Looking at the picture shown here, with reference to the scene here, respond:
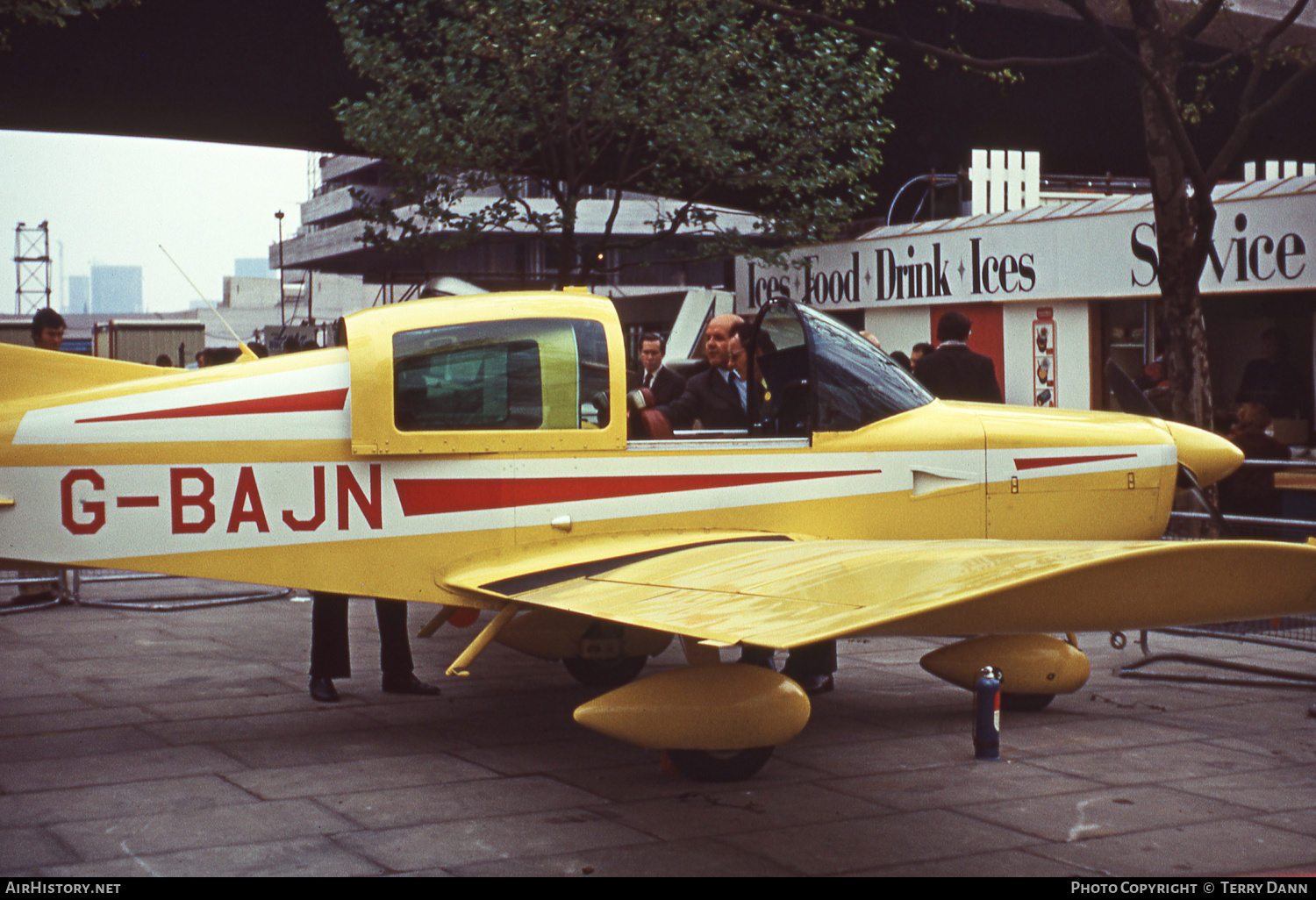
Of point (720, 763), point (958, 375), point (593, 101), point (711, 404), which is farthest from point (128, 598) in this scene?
point (593, 101)

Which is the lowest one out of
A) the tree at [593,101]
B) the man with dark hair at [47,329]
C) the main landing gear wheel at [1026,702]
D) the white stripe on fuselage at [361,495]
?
the main landing gear wheel at [1026,702]

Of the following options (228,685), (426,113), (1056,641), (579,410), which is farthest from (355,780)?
(426,113)

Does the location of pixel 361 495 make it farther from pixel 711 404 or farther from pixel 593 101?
pixel 593 101

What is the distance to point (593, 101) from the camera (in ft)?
64.1

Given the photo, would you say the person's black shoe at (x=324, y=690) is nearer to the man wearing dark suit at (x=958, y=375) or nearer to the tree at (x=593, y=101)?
the man wearing dark suit at (x=958, y=375)

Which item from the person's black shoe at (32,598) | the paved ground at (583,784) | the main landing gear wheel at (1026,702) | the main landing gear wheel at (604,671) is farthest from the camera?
the person's black shoe at (32,598)

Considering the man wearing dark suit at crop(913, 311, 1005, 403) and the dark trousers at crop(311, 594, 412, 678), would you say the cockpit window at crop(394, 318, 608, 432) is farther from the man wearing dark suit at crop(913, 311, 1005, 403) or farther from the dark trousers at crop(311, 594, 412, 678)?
the man wearing dark suit at crop(913, 311, 1005, 403)

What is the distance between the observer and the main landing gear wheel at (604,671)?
24.1 feet

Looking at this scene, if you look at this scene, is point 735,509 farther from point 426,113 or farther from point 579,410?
point 426,113

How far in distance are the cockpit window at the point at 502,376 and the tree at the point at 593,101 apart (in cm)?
1347

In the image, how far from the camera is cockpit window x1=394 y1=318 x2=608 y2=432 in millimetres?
5695

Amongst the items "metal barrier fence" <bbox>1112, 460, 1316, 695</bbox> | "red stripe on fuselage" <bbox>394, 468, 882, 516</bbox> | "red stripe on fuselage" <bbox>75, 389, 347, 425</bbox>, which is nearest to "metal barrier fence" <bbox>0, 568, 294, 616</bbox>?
"red stripe on fuselage" <bbox>75, 389, 347, 425</bbox>

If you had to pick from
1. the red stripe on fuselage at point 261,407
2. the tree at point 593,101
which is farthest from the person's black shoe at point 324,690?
the tree at point 593,101

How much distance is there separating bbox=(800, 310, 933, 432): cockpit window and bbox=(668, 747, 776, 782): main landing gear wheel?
1.72 meters
